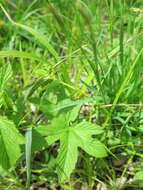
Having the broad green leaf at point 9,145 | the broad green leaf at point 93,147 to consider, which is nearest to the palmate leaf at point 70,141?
the broad green leaf at point 93,147

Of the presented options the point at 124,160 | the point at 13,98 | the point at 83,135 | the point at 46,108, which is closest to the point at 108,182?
the point at 124,160

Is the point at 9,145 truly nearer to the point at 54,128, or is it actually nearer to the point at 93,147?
the point at 54,128

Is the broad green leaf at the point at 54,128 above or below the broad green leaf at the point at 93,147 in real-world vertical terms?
above

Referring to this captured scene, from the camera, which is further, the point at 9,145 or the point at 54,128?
the point at 54,128

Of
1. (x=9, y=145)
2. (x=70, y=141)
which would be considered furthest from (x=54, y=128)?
(x=9, y=145)

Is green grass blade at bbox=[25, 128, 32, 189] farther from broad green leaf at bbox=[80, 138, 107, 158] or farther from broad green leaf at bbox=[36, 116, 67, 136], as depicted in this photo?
broad green leaf at bbox=[80, 138, 107, 158]

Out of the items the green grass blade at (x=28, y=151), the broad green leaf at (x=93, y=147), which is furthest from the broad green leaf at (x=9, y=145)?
the broad green leaf at (x=93, y=147)

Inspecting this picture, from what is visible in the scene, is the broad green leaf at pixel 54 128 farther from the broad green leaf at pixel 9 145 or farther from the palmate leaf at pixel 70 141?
the broad green leaf at pixel 9 145
